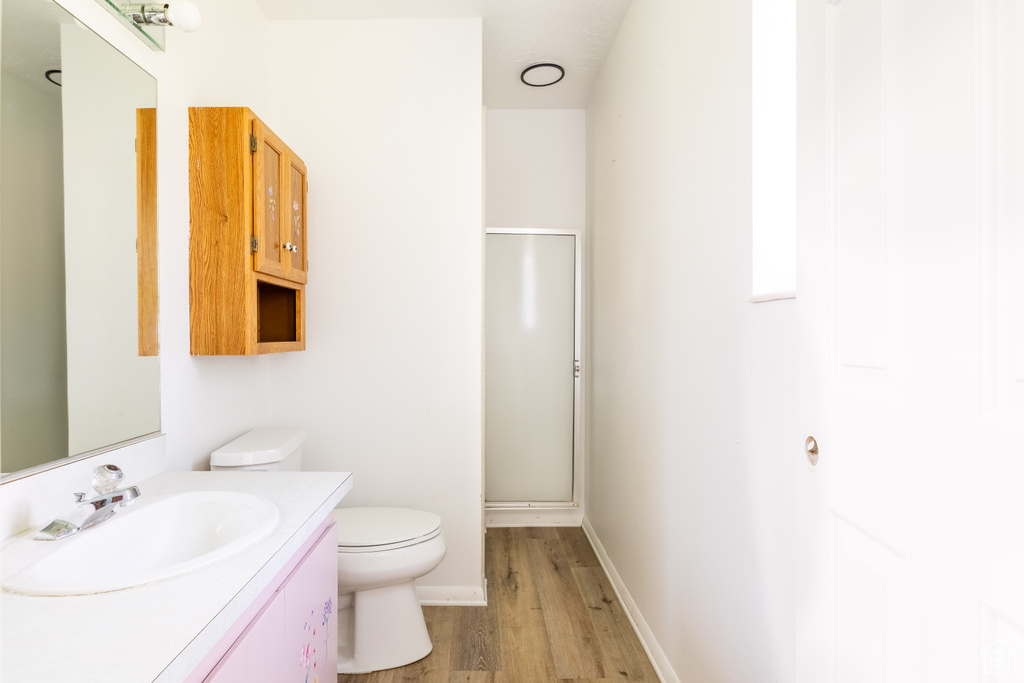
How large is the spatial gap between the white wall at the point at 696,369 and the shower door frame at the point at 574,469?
0.84m

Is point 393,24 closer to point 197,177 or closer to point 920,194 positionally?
point 197,177

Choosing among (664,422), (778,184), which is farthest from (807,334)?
(664,422)

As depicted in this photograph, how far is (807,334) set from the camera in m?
0.85

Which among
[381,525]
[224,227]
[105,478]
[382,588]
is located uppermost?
[224,227]

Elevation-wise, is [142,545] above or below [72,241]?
below

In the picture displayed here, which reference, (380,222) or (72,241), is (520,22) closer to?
(380,222)

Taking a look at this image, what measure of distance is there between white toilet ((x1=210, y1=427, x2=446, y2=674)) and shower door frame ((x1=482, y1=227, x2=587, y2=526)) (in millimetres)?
1384

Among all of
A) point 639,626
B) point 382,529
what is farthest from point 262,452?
point 639,626

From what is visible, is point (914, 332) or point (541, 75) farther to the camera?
point (541, 75)

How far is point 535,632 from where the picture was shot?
82.5 inches

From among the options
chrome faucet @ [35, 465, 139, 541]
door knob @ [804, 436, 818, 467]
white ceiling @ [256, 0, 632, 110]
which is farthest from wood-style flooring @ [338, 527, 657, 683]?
white ceiling @ [256, 0, 632, 110]

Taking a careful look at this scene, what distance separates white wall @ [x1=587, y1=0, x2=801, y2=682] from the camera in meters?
1.15

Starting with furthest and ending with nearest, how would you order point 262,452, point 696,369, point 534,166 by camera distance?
point 534,166 < point 262,452 < point 696,369

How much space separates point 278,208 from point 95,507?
1180mm
